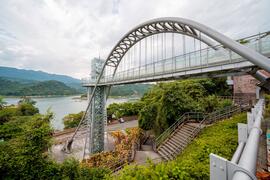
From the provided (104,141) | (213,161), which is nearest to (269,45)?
(213,161)

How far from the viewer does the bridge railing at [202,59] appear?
5363 mm

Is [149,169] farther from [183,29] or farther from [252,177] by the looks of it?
[183,29]

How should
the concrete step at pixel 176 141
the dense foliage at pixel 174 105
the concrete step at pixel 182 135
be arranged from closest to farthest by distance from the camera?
the concrete step at pixel 176 141 → the concrete step at pixel 182 135 → the dense foliage at pixel 174 105

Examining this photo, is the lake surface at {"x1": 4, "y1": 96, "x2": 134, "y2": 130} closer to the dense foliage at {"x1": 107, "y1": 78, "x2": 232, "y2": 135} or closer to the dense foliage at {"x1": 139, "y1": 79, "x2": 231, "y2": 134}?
the dense foliage at {"x1": 139, "y1": 79, "x2": 231, "y2": 134}

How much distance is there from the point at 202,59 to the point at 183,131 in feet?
17.0

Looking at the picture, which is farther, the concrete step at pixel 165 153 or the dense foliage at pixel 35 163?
the concrete step at pixel 165 153

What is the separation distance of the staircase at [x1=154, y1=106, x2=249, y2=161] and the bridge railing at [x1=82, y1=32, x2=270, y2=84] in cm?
404

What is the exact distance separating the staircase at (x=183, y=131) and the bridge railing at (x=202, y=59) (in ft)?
13.3

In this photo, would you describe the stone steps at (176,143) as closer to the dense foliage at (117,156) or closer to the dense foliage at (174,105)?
the dense foliage at (174,105)

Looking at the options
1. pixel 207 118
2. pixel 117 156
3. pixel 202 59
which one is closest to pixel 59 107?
pixel 117 156

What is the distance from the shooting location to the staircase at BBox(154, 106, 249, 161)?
890cm

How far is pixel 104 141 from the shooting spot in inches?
634

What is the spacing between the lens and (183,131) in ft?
33.3

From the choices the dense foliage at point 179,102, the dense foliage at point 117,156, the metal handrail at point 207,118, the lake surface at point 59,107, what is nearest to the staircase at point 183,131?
the metal handrail at point 207,118
